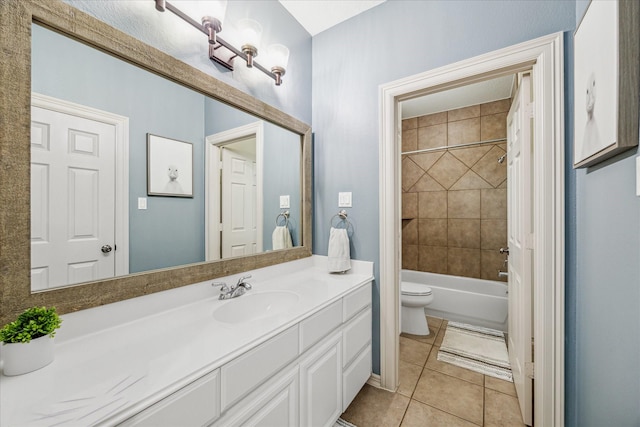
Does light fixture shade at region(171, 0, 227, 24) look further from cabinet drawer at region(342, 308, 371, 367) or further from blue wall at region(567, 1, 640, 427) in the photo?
cabinet drawer at region(342, 308, 371, 367)

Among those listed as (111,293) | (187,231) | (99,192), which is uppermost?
(99,192)

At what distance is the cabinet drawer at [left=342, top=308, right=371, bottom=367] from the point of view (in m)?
1.41

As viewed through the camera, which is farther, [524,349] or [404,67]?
[404,67]

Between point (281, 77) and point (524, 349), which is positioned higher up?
point (281, 77)

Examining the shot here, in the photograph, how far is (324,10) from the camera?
1784 mm

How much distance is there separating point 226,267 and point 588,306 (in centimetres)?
162

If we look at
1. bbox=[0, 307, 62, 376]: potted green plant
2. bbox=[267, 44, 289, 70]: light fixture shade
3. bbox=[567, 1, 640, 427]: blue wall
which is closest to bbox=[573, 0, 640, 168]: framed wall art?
bbox=[567, 1, 640, 427]: blue wall

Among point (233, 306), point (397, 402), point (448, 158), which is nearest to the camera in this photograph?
point (233, 306)

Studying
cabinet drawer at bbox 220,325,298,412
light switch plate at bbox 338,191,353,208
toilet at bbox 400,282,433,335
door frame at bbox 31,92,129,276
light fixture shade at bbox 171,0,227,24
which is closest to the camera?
cabinet drawer at bbox 220,325,298,412

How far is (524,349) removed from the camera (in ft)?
4.66

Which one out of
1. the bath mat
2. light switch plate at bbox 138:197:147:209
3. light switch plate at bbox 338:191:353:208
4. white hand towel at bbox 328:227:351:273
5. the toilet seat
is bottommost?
the bath mat

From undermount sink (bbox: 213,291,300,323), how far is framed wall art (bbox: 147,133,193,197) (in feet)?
1.87

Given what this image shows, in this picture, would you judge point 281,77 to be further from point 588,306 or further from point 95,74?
point 588,306

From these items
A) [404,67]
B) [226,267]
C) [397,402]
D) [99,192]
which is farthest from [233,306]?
[404,67]
